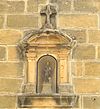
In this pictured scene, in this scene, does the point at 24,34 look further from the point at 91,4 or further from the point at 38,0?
the point at 91,4

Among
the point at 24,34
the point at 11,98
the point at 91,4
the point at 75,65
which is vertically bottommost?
the point at 11,98

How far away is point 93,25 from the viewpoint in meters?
5.97

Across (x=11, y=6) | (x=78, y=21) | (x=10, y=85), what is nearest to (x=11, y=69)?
(x=10, y=85)

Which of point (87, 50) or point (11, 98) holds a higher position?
point (87, 50)

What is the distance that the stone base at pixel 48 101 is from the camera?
5.70 m

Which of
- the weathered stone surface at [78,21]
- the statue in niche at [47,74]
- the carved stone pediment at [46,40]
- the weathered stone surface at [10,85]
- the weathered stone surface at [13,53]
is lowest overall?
the weathered stone surface at [10,85]

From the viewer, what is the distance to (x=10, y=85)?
5.82m

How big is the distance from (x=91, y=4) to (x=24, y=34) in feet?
3.21

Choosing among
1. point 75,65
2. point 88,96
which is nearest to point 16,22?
point 75,65

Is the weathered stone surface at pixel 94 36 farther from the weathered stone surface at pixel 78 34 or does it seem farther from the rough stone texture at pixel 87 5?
the rough stone texture at pixel 87 5

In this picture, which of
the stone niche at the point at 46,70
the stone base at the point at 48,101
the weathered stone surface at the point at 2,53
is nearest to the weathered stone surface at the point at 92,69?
the stone niche at the point at 46,70

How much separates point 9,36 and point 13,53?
0.24 metres

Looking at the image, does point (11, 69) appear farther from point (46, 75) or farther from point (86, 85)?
point (86, 85)

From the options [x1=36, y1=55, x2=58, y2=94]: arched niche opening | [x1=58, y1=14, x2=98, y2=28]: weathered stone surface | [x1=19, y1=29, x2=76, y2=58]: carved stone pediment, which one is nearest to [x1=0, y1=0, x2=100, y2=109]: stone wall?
[x1=58, y1=14, x2=98, y2=28]: weathered stone surface
